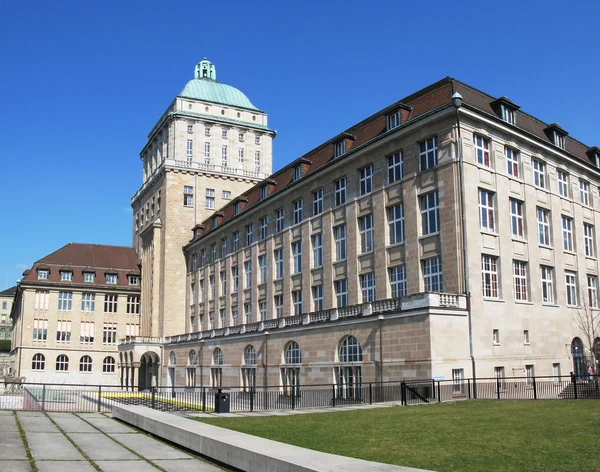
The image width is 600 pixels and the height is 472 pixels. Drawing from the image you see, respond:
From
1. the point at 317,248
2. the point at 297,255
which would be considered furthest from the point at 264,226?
the point at 317,248

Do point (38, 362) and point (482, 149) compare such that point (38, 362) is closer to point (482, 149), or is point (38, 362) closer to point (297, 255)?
point (297, 255)

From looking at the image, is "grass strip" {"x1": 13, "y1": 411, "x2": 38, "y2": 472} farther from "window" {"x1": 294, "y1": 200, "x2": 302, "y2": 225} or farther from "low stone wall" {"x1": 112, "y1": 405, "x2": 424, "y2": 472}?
"window" {"x1": 294, "y1": 200, "x2": 302, "y2": 225}

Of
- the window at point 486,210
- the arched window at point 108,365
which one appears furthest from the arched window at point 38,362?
the window at point 486,210

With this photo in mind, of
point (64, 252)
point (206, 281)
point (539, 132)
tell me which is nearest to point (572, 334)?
point (539, 132)

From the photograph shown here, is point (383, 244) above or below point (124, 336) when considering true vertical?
above

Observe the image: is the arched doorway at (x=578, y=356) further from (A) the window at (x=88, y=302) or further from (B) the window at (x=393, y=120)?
(A) the window at (x=88, y=302)

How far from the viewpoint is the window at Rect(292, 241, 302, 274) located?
155 feet

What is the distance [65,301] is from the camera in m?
80.2

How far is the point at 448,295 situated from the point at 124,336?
59.4 m

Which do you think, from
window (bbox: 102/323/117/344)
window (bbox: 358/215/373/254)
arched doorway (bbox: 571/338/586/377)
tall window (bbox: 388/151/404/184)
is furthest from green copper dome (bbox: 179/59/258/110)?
arched doorway (bbox: 571/338/586/377)

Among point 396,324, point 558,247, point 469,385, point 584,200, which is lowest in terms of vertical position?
point 469,385

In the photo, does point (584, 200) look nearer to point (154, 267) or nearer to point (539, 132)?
point (539, 132)

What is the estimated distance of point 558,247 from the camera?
1528 inches

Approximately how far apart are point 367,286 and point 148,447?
24835 mm
